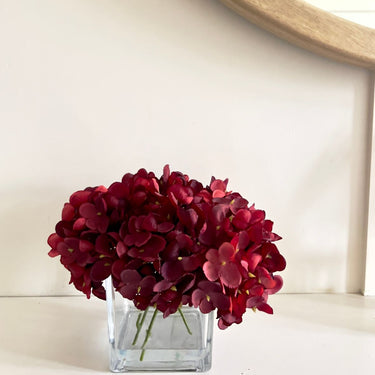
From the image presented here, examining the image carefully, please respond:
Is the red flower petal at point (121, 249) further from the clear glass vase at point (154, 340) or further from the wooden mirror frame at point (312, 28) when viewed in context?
the wooden mirror frame at point (312, 28)

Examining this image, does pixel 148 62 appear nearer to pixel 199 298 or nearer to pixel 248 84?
pixel 248 84

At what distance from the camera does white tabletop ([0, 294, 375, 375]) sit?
421 millimetres

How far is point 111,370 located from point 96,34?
0.37 metres

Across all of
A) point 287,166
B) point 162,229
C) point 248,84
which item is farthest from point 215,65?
point 162,229

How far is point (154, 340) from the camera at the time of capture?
0.42 meters

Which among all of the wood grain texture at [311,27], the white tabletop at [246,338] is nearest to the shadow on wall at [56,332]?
the white tabletop at [246,338]

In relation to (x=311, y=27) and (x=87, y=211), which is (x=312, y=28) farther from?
(x=87, y=211)

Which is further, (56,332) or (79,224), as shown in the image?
(56,332)

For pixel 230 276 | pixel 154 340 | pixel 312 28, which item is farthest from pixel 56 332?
pixel 312 28

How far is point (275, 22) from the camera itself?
0.51 meters

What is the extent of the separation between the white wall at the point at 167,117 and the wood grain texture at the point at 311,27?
0.08 feet

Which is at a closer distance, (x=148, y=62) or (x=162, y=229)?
(x=162, y=229)

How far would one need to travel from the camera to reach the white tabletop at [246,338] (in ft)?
1.38

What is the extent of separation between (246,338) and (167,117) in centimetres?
27
